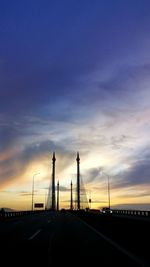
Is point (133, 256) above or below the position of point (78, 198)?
below

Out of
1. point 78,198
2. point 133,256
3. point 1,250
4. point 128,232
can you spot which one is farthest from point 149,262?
point 78,198

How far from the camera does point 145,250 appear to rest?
59.6 ft

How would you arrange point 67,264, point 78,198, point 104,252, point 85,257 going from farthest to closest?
point 78,198, point 104,252, point 85,257, point 67,264

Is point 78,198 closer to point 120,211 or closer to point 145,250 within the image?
point 120,211

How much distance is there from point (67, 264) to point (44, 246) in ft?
19.6

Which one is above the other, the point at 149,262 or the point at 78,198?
the point at 78,198

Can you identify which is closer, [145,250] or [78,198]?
[145,250]

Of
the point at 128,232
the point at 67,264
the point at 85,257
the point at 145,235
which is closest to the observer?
the point at 67,264

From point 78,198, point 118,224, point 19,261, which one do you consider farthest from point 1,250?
point 78,198

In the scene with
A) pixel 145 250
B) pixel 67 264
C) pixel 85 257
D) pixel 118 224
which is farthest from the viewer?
pixel 118 224

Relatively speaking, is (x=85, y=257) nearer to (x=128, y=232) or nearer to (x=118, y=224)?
(x=128, y=232)

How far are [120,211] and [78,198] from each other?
1157 inches

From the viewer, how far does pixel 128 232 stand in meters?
26.5

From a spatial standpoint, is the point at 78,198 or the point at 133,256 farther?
the point at 78,198
